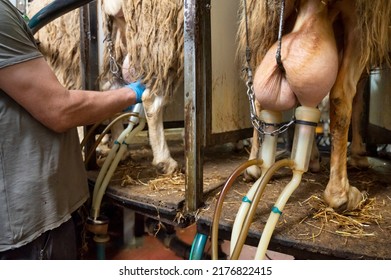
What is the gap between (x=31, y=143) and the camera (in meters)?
1.12

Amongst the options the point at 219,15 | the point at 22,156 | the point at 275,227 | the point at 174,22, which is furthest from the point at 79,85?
the point at 275,227

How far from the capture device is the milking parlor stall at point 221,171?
1165mm

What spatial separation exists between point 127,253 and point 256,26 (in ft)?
4.46

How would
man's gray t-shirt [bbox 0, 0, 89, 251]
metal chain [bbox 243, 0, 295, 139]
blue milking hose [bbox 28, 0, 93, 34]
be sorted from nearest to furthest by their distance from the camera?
man's gray t-shirt [bbox 0, 0, 89, 251], metal chain [bbox 243, 0, 295, 139], blue milking hose [bbox 28, 0, 93, 34]

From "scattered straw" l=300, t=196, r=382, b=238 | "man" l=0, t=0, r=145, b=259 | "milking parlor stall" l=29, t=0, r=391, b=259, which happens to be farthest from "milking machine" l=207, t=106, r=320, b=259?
"man" l=0, t=0, r=145, b=259

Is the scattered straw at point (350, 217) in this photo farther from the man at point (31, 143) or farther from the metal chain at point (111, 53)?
the metal chain at point (111, 53)

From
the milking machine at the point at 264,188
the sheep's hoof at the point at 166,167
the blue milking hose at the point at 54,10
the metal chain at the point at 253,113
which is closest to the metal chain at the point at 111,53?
the blue milking hose at the point at 54,10

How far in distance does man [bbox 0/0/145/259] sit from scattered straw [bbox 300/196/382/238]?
0.95 metres

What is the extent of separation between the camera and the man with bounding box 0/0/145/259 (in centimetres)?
104

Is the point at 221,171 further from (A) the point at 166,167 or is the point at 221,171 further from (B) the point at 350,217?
(B) the point at 350,217

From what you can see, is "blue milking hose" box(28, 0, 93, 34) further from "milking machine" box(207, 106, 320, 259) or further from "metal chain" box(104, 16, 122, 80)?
"milking machine" box(207, 106, 320, 259)

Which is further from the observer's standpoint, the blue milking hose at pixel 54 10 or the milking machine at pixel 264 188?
the blue milking hose at pixel 54 10
